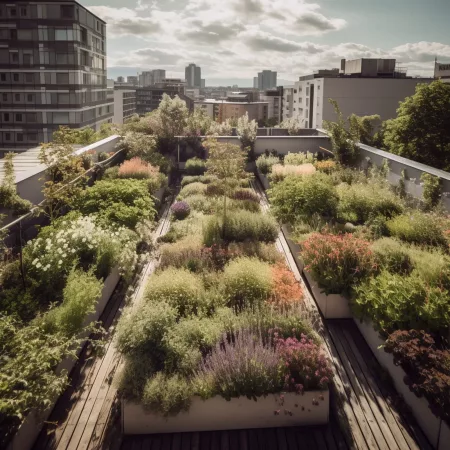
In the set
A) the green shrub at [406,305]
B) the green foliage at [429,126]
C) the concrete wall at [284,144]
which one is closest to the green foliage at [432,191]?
the green shrub at [406,305]

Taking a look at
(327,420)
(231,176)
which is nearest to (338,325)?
(327,420)

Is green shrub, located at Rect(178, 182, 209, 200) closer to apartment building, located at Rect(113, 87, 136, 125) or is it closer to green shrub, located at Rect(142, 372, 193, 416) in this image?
green shrub, located at Rect(142, 372, 193, 416)

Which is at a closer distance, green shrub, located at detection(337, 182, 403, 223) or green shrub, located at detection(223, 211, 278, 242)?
green shrub, located at detection(223, 211, 278, 242)

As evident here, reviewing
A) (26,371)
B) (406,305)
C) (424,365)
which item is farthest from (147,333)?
(406,305)

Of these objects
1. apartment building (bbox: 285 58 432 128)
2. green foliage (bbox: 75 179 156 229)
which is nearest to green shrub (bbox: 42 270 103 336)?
green foliage (bbox: 75 179 156 229)

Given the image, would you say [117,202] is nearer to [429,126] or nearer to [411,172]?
[411,172]

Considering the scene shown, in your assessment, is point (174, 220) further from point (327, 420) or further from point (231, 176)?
point (327, 420)

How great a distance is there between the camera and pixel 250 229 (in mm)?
8656

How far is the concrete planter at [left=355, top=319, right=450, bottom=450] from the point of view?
387 cm

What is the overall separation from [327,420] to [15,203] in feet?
20.3

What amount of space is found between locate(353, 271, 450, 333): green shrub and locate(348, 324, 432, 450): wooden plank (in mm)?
523

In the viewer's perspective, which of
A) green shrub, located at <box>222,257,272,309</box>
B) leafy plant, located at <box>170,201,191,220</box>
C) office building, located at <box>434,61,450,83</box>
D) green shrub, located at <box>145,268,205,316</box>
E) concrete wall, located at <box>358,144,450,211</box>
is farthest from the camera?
office building, located at <box>434,61,450,83</box>

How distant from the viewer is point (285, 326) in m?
5.08

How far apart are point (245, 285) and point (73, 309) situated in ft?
7.99
